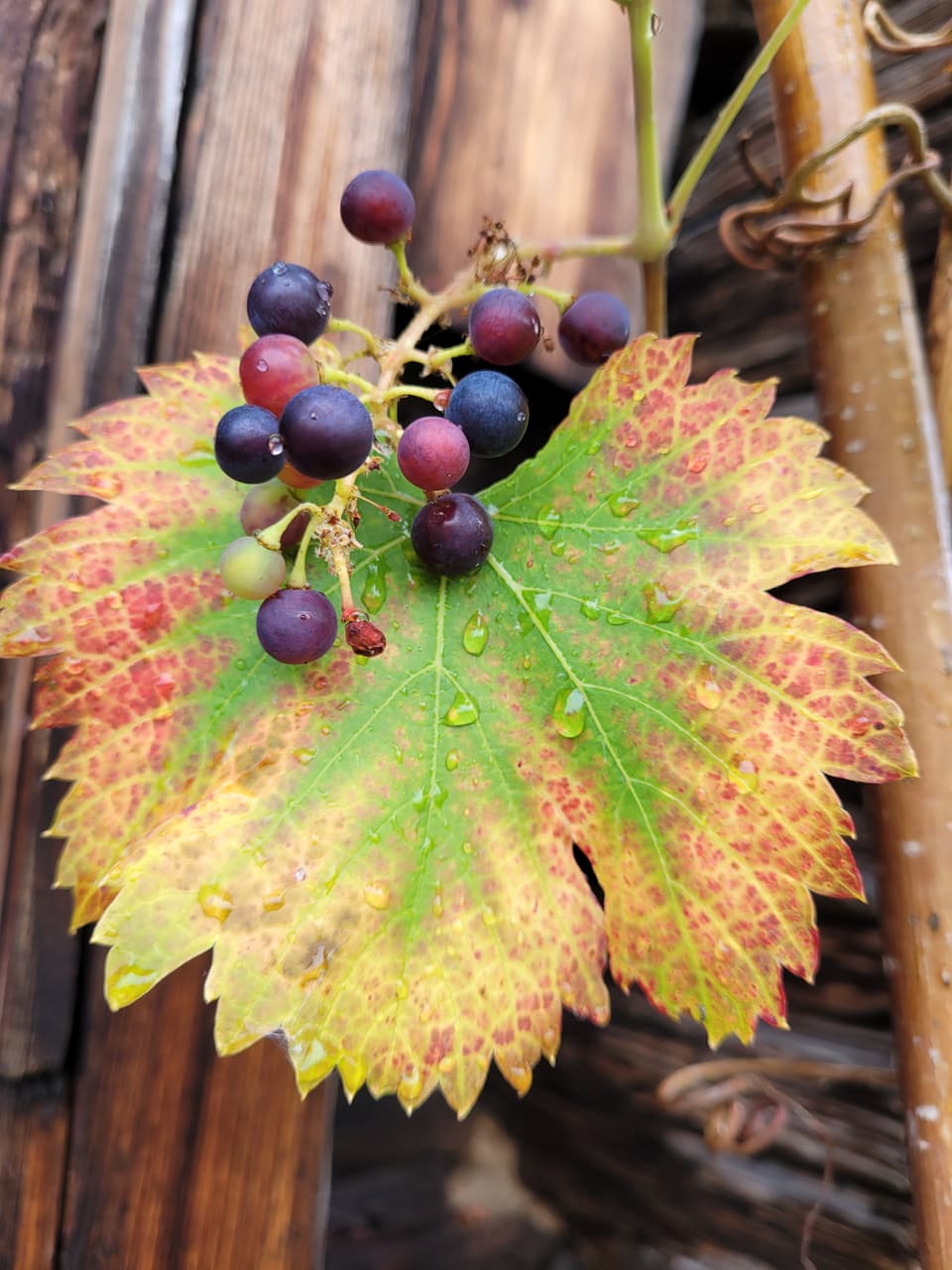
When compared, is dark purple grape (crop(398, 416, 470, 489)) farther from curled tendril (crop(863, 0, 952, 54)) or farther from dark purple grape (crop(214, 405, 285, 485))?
curled tendril (crop(863, 0, 952, 54))

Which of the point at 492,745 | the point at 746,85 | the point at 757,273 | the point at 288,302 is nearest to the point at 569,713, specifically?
the point at 492,745

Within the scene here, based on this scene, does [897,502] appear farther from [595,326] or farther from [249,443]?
[249,443]

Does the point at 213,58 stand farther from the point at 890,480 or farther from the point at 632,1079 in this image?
the point at 632,1079

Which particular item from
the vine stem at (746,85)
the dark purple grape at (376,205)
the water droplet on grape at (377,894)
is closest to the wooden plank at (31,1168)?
the water droplet on grape at (377,894)

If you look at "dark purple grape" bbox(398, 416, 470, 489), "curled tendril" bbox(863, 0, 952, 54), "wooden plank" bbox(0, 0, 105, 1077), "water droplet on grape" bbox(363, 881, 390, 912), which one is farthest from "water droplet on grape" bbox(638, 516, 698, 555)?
"wooden plank" bbox(0, 0, 105, 1077)

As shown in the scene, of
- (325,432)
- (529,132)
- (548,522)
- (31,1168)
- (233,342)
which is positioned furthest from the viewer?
(529,132)
